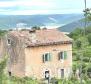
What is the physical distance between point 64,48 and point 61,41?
0.78 metres

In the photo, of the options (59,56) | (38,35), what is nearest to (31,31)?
(38,35)

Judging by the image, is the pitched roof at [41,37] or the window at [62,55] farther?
the window at [62,55]

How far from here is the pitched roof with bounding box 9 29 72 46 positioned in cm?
2690

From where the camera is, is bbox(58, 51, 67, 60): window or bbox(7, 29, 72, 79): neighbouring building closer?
bbox(7, 29, 72, 79): neighbouring building

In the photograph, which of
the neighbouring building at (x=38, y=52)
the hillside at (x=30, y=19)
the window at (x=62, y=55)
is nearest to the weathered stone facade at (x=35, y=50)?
the neighbouring building at (x=38, y=52)

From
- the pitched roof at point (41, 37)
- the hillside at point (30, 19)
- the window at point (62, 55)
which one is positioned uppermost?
the hillside at point (30, 19)

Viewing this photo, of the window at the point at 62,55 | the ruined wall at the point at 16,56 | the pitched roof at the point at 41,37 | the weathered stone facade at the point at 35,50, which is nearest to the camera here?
the pitched roof at the point at 41,37

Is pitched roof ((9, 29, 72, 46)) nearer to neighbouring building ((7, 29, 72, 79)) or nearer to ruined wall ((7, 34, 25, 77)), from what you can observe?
neighbouring building ((7, 29, 72, 79))

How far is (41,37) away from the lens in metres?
27.5

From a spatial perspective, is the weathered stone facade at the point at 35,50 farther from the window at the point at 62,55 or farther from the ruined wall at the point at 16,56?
the window at the point at 62,55

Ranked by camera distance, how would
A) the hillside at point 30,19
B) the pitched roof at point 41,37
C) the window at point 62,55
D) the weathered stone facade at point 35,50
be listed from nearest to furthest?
the hillside at point 30,19
the pitched roof at point 41,37
the weathered stone facade at point 35,50
the window at point 62,55

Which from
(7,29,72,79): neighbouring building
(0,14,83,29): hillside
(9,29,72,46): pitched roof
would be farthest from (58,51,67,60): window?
(0,14,83,29): hillside

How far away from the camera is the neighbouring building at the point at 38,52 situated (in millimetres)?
27078

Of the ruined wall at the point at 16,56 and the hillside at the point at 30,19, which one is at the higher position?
the hillside at the point at 30,19
